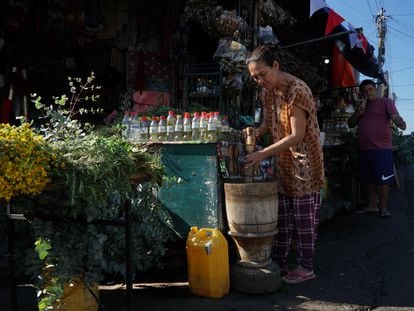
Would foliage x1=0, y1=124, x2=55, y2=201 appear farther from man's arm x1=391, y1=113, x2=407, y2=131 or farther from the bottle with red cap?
man's arm x1=391, y1=113, x2=407, y2=131

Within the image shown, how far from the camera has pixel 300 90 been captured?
3357 millimetres

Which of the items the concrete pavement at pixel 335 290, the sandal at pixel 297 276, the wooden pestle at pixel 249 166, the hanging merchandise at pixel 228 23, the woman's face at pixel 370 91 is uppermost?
the hanging merchandise at pixel 228 23

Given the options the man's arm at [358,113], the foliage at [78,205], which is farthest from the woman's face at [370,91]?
the foliage at [78,205]

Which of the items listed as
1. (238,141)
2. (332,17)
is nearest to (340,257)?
(238,141)

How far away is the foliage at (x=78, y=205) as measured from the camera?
2498 millimetres

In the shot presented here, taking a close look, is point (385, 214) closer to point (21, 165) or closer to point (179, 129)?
point (179, 129)

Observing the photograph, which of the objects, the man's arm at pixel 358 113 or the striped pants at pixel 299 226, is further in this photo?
the man's arm at pixel 358 113

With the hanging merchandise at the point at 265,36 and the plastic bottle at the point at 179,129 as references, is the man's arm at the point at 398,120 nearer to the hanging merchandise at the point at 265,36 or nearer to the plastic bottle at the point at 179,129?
the hanging merchandise at the point at 265,36

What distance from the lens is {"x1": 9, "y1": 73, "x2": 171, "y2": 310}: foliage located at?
250cm

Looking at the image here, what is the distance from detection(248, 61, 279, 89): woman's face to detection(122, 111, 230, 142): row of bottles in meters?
0.53

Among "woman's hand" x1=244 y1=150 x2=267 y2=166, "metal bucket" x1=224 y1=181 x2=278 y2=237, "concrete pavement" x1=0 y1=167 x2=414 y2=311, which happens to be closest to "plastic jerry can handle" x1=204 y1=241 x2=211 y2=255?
"metal bucket" x1=224 y1=181 x2=278 y2=237

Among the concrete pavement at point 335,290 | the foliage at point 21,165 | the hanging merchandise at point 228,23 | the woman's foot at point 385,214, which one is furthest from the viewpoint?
the woman's foot at point 385,214

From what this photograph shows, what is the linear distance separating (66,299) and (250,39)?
15.6 ft

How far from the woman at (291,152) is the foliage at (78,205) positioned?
1110 millimetres
